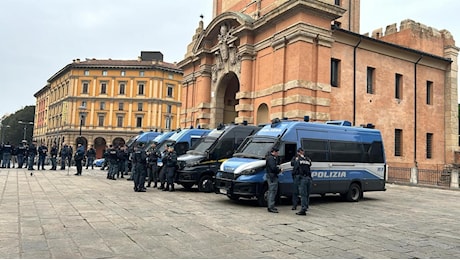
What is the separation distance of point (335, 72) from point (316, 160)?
12.1 meters

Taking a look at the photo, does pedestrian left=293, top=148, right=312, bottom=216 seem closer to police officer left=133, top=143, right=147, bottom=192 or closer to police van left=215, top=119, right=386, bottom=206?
police van left=215, top=119, right=386, bottom=206

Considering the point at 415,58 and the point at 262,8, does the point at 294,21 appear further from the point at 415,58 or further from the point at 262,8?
the point at 415,58

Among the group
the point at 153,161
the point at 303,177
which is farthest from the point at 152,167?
the point at 303,177

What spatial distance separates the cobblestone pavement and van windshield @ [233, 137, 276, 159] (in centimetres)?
156

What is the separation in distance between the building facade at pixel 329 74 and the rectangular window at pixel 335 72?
0.20 feet

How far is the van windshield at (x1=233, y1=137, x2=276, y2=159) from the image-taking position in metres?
11.6

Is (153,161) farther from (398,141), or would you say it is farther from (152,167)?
(398,141)

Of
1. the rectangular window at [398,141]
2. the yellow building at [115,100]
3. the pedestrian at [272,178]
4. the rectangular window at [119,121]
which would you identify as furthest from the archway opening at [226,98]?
the rectangular window at [119,121]

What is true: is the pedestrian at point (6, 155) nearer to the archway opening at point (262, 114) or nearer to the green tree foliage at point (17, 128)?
the archway opening at point (262, 114)

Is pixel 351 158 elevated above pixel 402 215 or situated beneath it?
elevated above

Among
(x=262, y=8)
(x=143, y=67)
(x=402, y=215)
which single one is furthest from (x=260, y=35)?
(x=143, y=67)

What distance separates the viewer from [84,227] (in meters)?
7.45

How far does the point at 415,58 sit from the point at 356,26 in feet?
20.7

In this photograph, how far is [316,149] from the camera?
1243 centimetres
